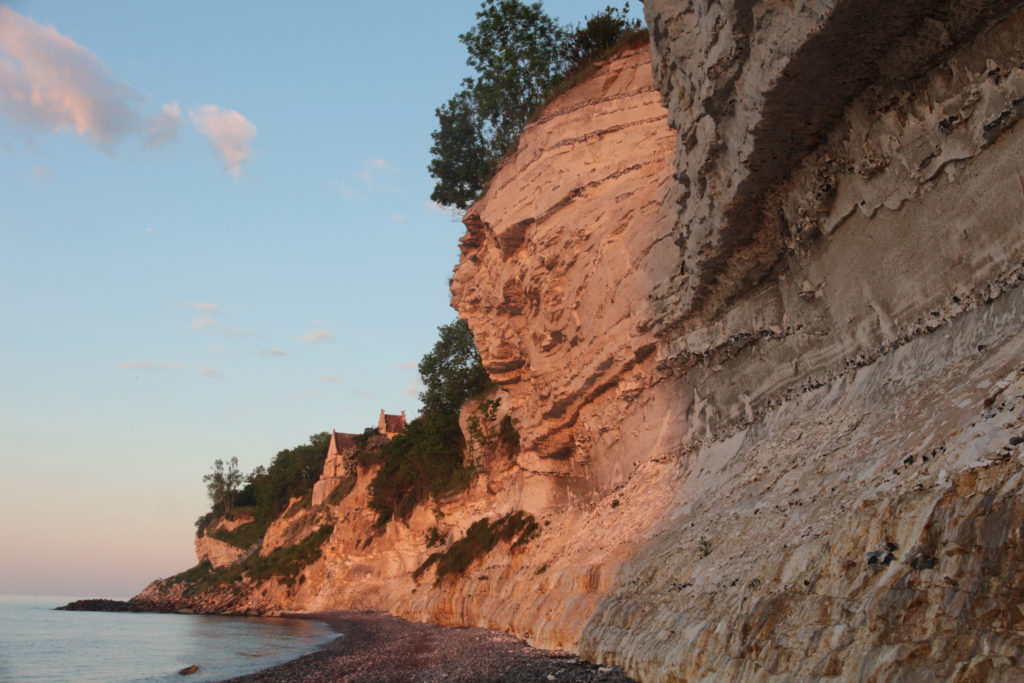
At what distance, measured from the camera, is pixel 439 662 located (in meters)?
13.5

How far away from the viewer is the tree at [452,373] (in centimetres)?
3556

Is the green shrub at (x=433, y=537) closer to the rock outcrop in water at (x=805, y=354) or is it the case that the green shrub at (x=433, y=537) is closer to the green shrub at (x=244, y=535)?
the rock outcrop in water at (x=805, y=354)

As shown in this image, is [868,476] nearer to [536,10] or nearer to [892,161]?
[892,161]

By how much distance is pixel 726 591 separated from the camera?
7.86 metres

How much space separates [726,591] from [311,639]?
73.5 feet

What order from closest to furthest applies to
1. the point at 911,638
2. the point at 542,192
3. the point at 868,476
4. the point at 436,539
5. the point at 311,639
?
1. the point at 911,638
2. the point at 868,476
3. the point at 542,192
4. the point at 311,639
5. the point at 436,539

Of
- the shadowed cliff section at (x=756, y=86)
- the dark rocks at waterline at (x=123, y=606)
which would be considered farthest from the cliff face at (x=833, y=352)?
the dark rocks at waterline at (x=123, y=606)

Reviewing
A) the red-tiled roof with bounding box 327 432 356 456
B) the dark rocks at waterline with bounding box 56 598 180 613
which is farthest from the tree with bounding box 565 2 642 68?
the dark rocks at waterline with bounding box 56 598 180 613

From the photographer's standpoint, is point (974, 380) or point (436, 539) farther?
point (436, 539)

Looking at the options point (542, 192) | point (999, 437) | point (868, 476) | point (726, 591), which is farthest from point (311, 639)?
point (999, 437)

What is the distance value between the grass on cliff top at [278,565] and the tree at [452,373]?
18064mm

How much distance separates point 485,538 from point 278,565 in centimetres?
3409

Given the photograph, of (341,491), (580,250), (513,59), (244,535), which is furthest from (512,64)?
(244,535)

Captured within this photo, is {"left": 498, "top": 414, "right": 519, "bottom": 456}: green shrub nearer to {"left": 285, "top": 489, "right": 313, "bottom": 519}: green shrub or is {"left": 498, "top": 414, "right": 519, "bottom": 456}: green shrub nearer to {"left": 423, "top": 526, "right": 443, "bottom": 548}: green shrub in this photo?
{"left": 423, "top": 526, "right": 443, "bottom": 548}: green shrub
